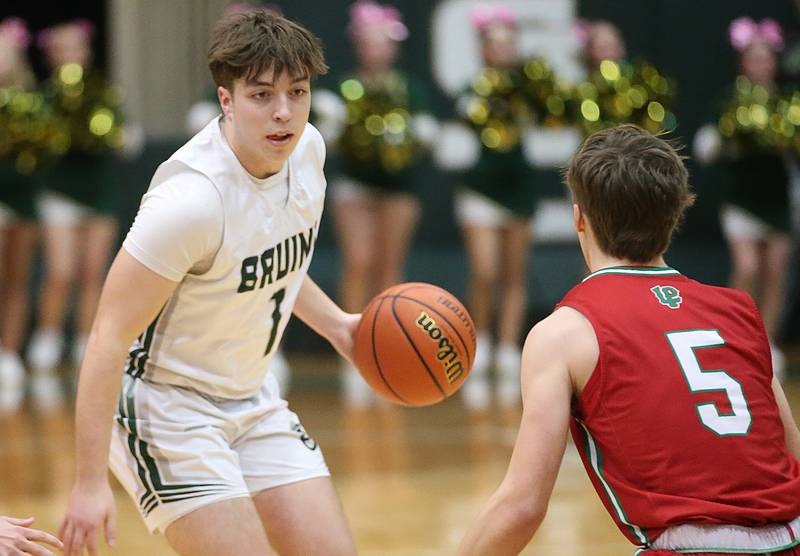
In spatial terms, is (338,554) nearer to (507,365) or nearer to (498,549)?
(498,549)

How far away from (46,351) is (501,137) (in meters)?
3.54

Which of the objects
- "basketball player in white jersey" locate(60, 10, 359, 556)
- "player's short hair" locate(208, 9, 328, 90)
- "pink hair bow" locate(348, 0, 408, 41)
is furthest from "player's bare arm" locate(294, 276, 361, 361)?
"pink hair bow" locate(348, 0, 408, 41)

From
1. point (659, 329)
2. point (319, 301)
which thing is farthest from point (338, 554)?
point (659, 329)

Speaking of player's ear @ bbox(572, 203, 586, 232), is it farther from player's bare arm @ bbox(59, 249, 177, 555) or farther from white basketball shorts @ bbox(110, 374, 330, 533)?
white basketball shorts @ bbox(110, 374, 330, 533)

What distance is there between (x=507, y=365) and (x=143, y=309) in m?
5.87

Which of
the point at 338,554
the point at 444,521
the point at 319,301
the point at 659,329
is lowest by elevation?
the point at 444,521

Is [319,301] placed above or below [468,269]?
above

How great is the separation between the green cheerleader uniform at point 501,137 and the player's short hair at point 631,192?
6.06m

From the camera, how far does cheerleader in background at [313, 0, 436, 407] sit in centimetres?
817

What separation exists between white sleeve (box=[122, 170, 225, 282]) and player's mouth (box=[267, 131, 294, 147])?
166 mm

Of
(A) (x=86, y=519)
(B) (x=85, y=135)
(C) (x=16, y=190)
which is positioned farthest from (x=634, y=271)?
(C) (x=16, y=190)

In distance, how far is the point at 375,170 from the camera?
27.1ft

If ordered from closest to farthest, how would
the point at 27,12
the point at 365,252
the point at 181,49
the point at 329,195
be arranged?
1. the point at 365,252
2. the point at 329,195
3. the point at 181,49
4. the point at 27,12

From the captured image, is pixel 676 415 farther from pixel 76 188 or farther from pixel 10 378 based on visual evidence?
pixel 76 188
